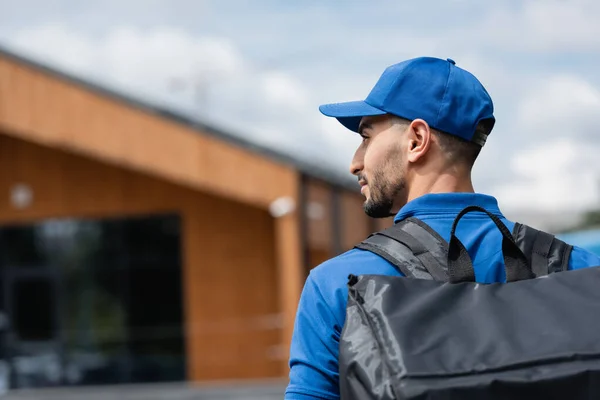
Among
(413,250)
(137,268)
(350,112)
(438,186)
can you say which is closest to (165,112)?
(137,268)

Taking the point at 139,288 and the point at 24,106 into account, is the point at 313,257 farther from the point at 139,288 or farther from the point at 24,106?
the point at 24,106

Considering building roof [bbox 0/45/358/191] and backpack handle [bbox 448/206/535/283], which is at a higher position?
building roof [bbox 0/45/358/191]

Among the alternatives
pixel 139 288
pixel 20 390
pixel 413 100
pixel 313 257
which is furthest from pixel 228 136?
pixel 413 100

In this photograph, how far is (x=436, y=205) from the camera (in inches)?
85.6

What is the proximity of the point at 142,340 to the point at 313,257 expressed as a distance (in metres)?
4.04

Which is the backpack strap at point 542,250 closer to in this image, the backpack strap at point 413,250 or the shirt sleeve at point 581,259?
the shirt sleeve at point 581,259

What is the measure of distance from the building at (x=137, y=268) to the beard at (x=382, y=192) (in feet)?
53.4

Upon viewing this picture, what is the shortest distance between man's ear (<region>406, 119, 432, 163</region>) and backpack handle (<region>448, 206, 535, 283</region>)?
0.54 ft

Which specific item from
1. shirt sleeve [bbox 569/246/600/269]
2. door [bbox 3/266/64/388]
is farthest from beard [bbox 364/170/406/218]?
door [bbox 3/266/64/388]

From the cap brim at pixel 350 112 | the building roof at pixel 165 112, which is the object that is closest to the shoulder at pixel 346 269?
the cap brim at pixel 350 112

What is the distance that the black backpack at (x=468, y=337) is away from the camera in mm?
1797

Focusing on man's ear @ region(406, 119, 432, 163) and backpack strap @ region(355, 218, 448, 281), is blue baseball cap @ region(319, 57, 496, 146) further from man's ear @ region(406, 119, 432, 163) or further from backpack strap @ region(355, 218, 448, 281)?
backpack strap @ region(355, 218, 448, 281)

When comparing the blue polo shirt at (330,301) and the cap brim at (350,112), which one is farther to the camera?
the cap brim at (350,112)

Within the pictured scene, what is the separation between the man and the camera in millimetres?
2164
